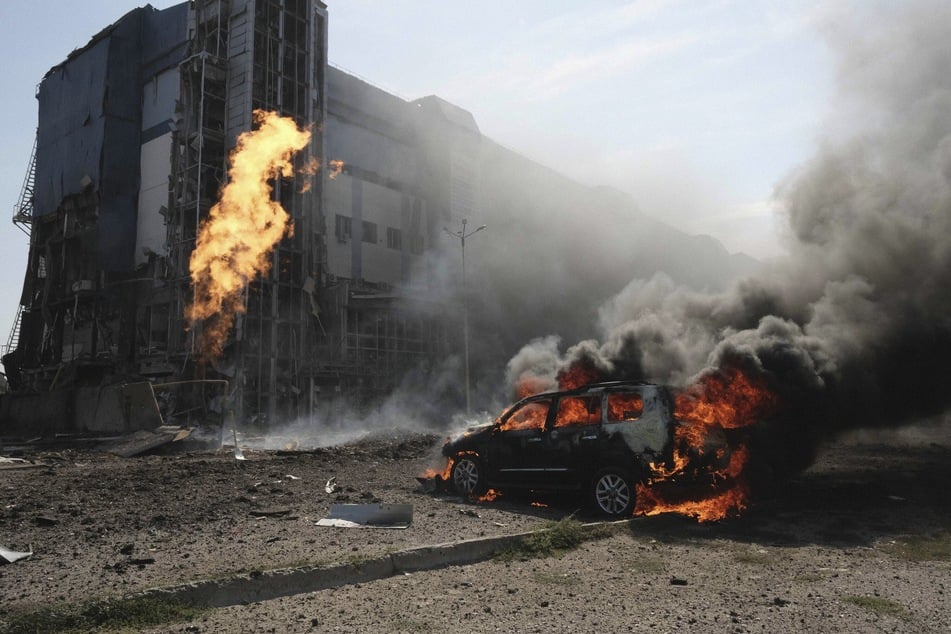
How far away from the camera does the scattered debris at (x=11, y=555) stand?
18.3 ft

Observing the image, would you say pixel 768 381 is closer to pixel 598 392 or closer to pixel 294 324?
pixel 598 392

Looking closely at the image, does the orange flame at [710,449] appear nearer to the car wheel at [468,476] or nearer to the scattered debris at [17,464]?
the car wheel at [468,476]

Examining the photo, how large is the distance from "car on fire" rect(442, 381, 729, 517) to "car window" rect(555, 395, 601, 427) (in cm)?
1

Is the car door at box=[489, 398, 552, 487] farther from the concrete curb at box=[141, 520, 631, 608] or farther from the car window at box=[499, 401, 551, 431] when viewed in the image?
the concrete curb at box=[141, 520, 631, 608]

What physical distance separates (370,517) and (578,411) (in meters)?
3.18

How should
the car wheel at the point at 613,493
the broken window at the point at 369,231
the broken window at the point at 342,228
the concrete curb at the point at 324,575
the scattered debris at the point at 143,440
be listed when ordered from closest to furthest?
the concrete curb at the point at 324,575
the car wheel at the point at 613,493
the scattered debris at the point at 143,440
the broken window at the point at 342,228
the broken window at the point at 369,231

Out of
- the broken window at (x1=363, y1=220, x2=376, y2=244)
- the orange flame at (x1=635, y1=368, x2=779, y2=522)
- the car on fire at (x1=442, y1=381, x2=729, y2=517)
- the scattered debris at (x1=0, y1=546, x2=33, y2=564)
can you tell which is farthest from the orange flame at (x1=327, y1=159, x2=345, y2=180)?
the scattered debris at (x1=0, y1=546, x2=33, y2=564)

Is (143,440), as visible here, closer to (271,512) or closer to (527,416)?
(271,512)

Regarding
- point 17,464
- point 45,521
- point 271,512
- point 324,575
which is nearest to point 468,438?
point 271,512

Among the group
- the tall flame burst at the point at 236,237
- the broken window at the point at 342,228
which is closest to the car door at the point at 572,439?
the tall flame burst at the point at 236,237

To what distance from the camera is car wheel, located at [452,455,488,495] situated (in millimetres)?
9648

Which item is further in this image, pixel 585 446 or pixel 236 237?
pixel 236 237

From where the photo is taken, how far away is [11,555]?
18.6ft

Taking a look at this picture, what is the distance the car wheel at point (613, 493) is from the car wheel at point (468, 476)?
1945mm
